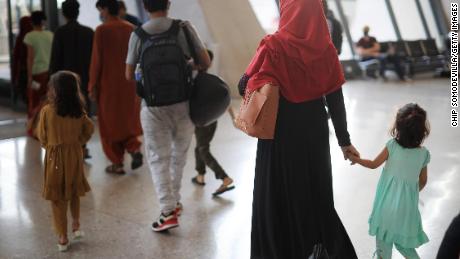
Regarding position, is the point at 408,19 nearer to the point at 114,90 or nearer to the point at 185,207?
the point at 114,90

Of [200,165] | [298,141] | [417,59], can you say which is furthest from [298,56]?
[417,59]

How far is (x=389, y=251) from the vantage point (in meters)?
2.86

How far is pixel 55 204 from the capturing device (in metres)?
3.33

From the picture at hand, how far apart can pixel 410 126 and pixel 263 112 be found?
74cm

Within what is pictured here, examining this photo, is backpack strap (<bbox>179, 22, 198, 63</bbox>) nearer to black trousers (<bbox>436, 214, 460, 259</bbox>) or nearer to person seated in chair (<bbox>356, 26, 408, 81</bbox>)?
black trousers (<bbox>436, 214, 460, 259</bbox>)

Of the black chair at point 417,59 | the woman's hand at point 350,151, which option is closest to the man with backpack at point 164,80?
the woman's hand at point 350,151

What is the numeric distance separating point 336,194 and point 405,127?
1.83 metres

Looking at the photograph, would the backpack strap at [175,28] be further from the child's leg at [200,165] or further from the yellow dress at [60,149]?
the child's leg at [200,165]

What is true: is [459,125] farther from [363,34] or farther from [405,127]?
[405,127]

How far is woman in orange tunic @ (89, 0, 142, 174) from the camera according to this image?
191 inches

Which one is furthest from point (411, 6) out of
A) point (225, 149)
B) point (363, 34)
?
point (225, 149)

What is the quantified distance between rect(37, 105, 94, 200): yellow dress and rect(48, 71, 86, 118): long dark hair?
42 millimetres

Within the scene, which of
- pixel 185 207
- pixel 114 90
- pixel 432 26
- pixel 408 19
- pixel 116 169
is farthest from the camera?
pixel 408 19

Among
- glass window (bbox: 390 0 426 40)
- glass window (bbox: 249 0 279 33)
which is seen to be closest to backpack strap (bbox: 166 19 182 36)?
glass window (bbox: 249 0 279 33)
